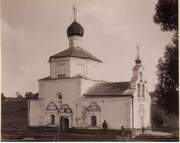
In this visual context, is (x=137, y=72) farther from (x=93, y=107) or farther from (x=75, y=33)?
(x=75, y=33)

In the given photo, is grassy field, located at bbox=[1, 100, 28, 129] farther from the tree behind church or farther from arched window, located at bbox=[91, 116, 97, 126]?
the tree behind church

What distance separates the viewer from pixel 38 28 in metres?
3.08

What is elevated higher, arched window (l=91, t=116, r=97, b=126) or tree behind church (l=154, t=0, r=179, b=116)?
tree behind church (l=154, t=0, r=179, b=116)

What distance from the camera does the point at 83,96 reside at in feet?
9.93

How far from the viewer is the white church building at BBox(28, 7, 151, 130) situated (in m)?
2.93

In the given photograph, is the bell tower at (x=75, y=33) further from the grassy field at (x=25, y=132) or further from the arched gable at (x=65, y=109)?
the grassy field at (x=25, y=132)

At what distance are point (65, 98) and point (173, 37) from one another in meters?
0.88

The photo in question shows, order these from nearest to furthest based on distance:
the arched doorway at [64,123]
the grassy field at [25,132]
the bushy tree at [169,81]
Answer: the bushy tree at [169,81], the grassy field at [25,132], the arched doorway at [64,123]

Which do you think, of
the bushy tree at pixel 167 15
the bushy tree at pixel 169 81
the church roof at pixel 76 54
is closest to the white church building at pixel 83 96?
the church roof at pixel 76 54

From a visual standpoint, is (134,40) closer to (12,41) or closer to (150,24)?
(150,24)

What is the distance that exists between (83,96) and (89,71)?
18cm

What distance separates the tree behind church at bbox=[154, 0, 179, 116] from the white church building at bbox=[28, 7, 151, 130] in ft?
0.37

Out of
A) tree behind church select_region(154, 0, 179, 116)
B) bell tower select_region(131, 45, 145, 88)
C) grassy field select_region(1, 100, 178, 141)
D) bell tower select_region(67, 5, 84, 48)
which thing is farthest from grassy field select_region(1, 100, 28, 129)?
tree behind church select_region(154, 0, 179, 116)

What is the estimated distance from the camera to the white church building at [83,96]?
2928 mm
